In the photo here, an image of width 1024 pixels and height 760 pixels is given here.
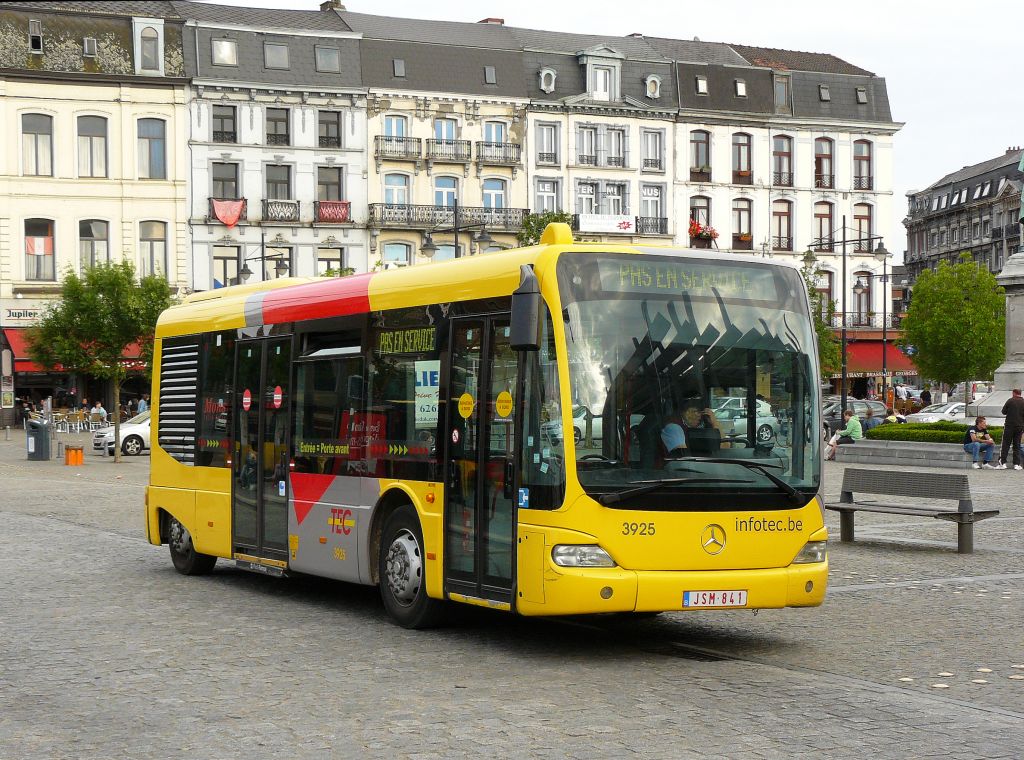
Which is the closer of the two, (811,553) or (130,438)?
(811,553)

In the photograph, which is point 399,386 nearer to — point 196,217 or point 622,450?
point 622,450

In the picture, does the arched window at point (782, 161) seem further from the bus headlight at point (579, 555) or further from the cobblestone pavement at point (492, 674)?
the bus headlight at point (579, 555)

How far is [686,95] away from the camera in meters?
72.2

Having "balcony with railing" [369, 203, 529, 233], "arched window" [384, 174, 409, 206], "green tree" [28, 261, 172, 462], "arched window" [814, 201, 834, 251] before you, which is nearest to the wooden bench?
"green tree" [28, 261, 172, 462]

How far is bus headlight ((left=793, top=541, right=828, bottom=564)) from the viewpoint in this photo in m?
10.3

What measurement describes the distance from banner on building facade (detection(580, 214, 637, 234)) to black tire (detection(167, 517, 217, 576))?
53613mm

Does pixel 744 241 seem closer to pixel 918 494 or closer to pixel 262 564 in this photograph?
pixel 918 494

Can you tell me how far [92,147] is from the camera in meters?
61.9

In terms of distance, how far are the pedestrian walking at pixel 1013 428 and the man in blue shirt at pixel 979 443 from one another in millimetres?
→ 266

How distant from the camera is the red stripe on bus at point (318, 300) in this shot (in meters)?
12.2

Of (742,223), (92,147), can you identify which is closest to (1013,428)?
(92,147)

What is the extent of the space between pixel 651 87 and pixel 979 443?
4071 cm

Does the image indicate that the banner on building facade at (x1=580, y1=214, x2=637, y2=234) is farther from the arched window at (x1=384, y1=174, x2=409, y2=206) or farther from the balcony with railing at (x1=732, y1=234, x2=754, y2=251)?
the arched window at (x1=384, y1=174, x2=409, y2=206)

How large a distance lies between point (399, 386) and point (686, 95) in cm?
6273
